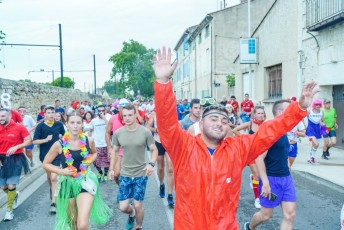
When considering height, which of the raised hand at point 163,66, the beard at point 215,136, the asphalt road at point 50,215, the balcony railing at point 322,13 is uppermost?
the balcony railing at point 322,13

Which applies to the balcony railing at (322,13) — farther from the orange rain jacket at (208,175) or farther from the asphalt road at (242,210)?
the orange rain jacket at (208,175)

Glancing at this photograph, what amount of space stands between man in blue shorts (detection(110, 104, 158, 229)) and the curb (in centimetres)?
308

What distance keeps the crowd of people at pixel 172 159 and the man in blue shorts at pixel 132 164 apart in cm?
1

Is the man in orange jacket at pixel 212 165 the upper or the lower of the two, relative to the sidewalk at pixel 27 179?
upper

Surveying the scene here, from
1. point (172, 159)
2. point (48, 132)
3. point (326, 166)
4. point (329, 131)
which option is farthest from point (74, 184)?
point (329, 131)

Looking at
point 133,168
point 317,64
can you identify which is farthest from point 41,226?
point 317,64

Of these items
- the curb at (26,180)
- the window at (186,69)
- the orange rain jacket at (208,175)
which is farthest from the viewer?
the window at (186,69)

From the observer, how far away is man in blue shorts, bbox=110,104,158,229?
17.8 feet

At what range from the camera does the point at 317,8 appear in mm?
13992

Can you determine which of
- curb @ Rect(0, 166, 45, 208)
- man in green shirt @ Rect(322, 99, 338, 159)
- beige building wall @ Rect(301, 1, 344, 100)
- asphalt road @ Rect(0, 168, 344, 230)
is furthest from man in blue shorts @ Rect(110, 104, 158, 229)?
beige building wall @ Rect(301, 1, 344, 100)

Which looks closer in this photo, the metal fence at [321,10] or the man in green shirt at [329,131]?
the man in green shirt at [329,131]

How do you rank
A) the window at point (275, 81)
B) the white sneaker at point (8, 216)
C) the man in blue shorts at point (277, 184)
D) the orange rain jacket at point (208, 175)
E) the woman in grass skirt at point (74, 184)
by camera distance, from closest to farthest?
the orange rain jacket at point (208, 175), the man in blue shorts at point (277, 184), the woman in grass skirt at point (74, 184), the white sneaker at point (8, 216), the window at point (275, 81)

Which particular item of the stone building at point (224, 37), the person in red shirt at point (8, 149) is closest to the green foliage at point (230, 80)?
the stone building at point (224, 37)

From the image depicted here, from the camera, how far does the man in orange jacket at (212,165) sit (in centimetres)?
279
